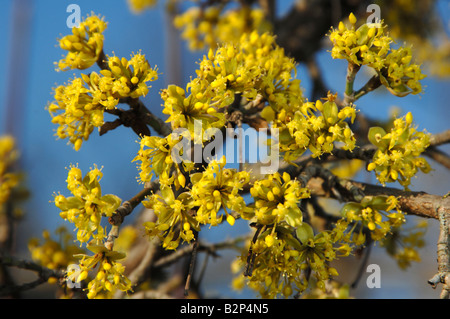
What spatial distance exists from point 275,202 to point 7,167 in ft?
8.82

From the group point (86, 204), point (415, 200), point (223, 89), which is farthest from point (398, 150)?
point (86, 204)

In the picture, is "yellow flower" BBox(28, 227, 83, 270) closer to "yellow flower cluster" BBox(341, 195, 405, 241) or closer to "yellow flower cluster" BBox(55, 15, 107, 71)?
"yellow flower cluster" BBox(55, 15, 107, 71)

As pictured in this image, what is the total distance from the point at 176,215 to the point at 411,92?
3.72 feet

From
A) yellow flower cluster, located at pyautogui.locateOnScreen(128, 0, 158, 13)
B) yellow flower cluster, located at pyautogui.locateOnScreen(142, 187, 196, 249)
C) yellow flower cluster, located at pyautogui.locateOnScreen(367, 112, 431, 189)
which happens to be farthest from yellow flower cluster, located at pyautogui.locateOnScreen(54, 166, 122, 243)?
yellow flower cluster, located at pyautogui.locateOnScreen(128, 0, 158, 13)

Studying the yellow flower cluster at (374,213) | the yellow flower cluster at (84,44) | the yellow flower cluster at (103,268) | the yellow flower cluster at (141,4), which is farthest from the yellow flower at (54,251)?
the yellow flower cluster at (141,4)

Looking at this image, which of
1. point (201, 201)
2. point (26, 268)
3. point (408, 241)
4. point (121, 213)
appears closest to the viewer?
point (201, 201)

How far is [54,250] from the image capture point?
267 centimetres

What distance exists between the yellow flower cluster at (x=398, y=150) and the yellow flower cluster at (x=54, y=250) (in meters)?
1.83

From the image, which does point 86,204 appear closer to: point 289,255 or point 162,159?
point 162,159

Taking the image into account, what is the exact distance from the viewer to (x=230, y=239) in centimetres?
293

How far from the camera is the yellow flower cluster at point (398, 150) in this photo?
65.9 inches
